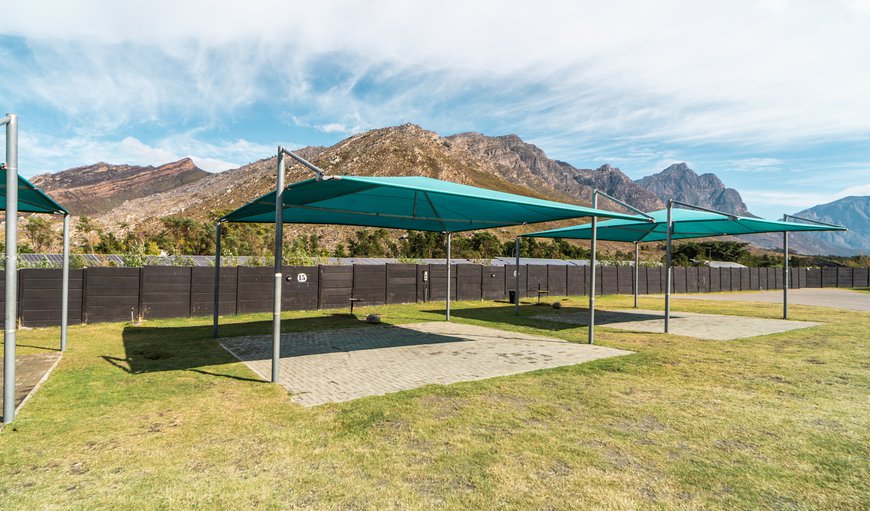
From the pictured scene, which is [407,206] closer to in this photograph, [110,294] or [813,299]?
[110,294]

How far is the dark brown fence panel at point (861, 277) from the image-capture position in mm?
37562

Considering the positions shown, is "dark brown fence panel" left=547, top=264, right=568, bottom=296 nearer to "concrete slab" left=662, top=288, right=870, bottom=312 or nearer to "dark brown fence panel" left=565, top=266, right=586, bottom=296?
"dark brown fence panel" left=565, top=266, right=586, bottom=296

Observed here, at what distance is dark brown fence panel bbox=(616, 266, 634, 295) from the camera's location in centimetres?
2355

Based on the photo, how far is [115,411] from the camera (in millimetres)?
4359

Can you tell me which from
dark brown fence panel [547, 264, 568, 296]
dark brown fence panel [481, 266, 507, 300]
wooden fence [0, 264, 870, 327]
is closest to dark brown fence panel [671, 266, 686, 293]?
wooden fence [0, 264, 870, 327]

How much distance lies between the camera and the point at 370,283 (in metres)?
15.2

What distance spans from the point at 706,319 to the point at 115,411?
1360 centimetres

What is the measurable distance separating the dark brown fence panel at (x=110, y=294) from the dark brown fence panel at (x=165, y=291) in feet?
0.69

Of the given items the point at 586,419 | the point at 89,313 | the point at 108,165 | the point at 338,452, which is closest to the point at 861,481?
the point at 586,419


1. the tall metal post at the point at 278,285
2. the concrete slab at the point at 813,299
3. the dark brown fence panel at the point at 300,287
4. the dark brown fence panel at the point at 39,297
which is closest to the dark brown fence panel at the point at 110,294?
the dark brown fence panel at the point at 39,297

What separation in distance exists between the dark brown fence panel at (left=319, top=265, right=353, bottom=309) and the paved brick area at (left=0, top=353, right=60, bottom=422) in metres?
7.48

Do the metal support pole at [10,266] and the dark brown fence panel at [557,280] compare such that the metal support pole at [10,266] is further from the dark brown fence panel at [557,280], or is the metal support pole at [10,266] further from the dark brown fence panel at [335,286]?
the dark brown fence panel at [557,280]

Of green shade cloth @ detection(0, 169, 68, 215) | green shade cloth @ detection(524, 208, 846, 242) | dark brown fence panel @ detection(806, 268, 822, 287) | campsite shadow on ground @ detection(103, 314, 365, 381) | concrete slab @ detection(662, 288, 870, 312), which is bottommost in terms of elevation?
concrete slab @ detection(662, 288, 870, 312)

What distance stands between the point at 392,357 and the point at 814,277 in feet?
139
